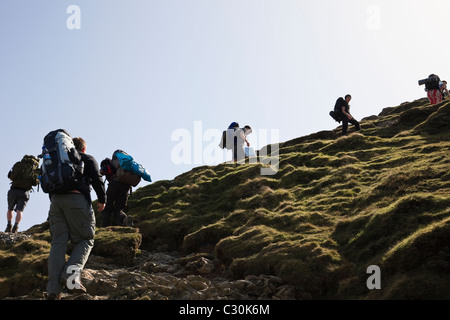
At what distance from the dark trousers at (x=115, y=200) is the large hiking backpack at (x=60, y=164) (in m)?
6.21

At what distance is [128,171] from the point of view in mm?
16344

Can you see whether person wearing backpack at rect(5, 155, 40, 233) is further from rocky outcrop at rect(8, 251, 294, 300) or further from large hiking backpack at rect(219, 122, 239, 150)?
large hiking backpack at rect(219, 122, 239, 150)

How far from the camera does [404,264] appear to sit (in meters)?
9.30

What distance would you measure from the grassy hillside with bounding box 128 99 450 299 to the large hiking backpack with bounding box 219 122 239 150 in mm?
2129

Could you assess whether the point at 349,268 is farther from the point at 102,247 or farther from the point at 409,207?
the point at 102,247

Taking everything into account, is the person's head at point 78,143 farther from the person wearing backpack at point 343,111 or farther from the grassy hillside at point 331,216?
the person wearing backpack at point 343,111

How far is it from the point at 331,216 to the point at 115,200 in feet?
28.1

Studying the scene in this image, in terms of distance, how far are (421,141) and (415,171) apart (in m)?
8.46

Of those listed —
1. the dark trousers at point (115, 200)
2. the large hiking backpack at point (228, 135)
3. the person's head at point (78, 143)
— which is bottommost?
the dark trousers at point (115, 200)

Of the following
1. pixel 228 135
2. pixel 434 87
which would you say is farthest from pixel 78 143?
pixel 434 87

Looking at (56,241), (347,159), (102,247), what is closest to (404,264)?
(56,241)

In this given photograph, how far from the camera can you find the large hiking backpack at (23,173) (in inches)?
766

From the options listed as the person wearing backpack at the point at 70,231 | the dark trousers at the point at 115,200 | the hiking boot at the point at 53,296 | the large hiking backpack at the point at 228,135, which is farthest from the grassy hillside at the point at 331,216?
the hiking boot at the point at 53,296
